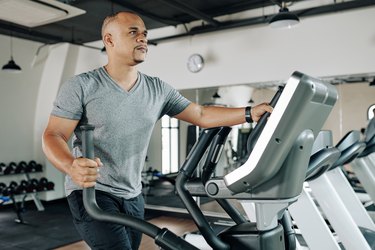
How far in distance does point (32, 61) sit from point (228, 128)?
6.29 meters

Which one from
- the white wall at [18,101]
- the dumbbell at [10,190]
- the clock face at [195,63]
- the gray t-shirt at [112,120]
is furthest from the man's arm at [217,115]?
the white wall at [18,101]

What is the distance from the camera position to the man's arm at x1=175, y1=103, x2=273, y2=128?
4.51 feet

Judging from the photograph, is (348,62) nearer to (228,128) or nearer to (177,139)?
(177,139)

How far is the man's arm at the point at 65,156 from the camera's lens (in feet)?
3.22

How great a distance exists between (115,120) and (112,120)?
1 centimetres

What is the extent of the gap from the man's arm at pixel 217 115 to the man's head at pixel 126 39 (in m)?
0.37

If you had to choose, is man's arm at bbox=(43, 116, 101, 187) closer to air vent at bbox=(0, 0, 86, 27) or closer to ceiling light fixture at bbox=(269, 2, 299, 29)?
air vent at bbox=(0, 0, 86, 27)

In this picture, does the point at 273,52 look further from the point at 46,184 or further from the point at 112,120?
the point at 46,184

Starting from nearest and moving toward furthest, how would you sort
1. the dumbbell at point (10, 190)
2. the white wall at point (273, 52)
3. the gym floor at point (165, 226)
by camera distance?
the gym floor at point (165, 226)
the white wall at point (273, 52)
the dumbbell at point (10, 190)

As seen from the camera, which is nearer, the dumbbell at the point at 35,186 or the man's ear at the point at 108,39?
the man's ear at the point at 108,39

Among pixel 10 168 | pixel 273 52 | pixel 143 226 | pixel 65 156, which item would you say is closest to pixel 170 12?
pixel 273 52

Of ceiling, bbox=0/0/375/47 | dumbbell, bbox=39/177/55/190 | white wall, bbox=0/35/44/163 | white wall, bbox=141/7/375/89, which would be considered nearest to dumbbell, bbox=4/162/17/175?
white wall, bbox=0/35/44/163

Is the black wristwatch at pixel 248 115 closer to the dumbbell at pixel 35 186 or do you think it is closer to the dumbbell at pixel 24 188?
the dumbbell at pixel 24 188

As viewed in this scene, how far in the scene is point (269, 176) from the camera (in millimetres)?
940
